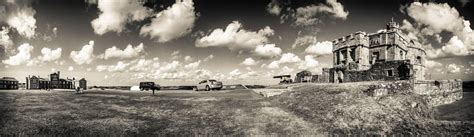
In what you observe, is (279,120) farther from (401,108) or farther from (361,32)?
(361,32)

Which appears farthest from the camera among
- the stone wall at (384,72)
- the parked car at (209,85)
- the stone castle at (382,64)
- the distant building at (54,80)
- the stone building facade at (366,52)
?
the distant building at (54,80)

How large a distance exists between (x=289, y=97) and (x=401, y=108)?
7.45 m

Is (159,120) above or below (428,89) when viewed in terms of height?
below

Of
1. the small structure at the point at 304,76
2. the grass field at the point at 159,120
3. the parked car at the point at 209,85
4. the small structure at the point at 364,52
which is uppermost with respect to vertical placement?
the small structure at the point at 364,52

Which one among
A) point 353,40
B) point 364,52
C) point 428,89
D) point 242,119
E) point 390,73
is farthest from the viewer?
point 353,40

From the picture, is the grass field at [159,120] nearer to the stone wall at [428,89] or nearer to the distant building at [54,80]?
the stone wall at [428,89]

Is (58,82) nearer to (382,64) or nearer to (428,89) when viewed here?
(382,64)

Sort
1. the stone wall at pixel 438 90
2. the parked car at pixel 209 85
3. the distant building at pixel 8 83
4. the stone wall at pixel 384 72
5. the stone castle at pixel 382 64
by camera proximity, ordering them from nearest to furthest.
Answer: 1. the stone wall at pixel 438 90
2. the stone wall at pixel 384 72
3. the stone castle at pixel 382 64
4. the parked car at pixel 209 85
5. the distant building at pixel 8 83

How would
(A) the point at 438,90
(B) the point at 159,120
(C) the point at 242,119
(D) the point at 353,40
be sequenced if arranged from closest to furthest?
1. (C) the point at 242,119
2. (B) the point at 159,120
3. (A) the point at 438,90
4. (D) the point at 353,40

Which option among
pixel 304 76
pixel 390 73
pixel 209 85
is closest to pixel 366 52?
pixel 304 76

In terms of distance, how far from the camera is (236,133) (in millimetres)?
12570

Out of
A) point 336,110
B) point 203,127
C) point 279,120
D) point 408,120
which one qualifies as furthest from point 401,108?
point 203,127

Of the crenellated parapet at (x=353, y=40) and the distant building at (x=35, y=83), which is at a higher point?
the crenellated parapet at (x=353, y=40)

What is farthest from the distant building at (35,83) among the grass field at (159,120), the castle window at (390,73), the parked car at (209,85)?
the castle window at (390,73)
